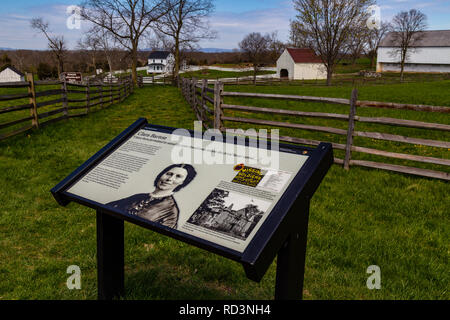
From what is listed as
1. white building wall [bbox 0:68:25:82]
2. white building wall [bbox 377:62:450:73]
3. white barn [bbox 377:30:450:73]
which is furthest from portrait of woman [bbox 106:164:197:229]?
white building wall [bbox 377:62:450:73]

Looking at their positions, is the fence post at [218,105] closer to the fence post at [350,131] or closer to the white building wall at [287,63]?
the fence post at [350,131]

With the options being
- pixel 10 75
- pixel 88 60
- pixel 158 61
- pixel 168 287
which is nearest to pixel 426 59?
pixel 10 75

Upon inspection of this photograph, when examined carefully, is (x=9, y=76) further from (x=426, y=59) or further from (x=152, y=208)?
(x=426, y=59)

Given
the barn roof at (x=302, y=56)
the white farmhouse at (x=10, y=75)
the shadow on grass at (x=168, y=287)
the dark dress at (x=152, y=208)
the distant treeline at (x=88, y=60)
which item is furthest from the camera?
the distant treeline at (x=88, y=60)

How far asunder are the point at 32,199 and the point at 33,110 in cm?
496

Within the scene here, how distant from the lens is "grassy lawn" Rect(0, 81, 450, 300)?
11.0 feet

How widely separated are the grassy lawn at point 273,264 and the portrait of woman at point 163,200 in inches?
44.6

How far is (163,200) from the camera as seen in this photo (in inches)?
96.6

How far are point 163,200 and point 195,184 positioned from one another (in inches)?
9.5

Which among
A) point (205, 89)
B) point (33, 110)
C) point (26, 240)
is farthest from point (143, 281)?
point (205, 89)

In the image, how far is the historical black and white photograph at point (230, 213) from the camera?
213 cm

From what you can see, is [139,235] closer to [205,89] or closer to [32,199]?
[32,199]

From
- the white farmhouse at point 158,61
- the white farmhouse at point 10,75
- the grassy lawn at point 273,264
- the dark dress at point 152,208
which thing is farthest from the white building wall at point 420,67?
the dark dress at point 152,208
